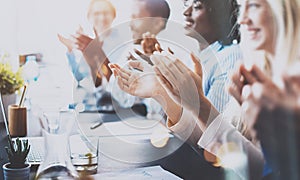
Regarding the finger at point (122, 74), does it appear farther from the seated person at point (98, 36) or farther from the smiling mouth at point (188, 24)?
the smiling mouth at point (188, 24)

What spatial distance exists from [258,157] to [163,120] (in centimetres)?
88

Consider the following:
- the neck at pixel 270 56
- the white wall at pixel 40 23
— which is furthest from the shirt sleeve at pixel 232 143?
the white wall at pixel 40 23

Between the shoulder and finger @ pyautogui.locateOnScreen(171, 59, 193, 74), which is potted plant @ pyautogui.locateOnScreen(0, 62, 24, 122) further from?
the shoulder

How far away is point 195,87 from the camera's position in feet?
4.45

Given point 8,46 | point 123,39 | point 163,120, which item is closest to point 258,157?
point 163,120

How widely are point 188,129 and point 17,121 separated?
0.78 meters

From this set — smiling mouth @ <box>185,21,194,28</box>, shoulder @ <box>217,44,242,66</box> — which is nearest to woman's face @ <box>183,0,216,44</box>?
smiling mouth @ <box>185,21,194,28</box>

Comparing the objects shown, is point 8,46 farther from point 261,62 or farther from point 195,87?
point 261,62

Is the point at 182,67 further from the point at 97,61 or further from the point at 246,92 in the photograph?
the point at 97,61

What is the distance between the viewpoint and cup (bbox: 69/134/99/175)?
115cm

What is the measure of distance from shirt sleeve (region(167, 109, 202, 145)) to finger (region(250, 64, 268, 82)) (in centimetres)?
49

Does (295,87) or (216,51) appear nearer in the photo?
(295,87)

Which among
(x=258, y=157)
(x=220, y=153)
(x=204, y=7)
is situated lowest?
(x=220, y=153)

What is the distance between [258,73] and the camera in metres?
0.87
